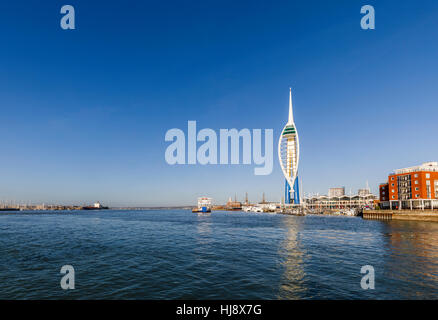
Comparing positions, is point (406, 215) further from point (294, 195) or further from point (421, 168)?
point (294, 195)

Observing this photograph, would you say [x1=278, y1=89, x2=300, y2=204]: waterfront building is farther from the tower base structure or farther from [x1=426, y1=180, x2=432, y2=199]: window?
[x1=426, y1=180, x2=432, y2=199]: window

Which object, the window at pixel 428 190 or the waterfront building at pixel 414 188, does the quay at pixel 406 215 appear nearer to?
the waterfront building at pixel 414 188

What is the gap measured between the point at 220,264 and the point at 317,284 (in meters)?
8.79

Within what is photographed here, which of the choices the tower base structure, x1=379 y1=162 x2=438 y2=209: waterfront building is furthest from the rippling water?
the tower base structure

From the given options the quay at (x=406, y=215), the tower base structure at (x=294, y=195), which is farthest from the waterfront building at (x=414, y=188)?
Answer: the tower base structure at (x=294, y=195)

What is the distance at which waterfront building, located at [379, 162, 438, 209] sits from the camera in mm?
88188

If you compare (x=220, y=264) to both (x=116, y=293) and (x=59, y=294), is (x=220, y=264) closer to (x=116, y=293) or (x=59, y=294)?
(x=116, y=293)

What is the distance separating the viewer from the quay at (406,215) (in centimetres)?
7603

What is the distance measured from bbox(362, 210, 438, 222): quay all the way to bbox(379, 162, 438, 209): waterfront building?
32.3 feet

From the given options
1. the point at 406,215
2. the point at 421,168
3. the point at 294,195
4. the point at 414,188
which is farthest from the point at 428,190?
the point at 294,195

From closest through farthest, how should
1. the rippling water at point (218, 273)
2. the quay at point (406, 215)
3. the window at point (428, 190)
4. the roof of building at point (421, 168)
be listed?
the rippling water at point (218, 273) → the quay at point (406, 215) → the window at point (428, 190) → the roof of building at point (421, 168)

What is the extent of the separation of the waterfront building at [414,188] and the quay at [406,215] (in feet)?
32.3
